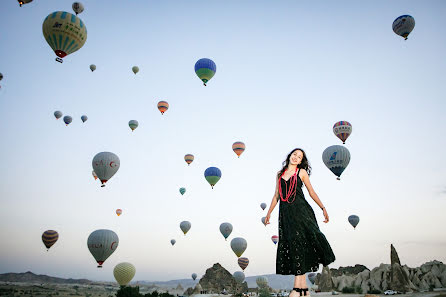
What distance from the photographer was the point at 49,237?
57.7 meters

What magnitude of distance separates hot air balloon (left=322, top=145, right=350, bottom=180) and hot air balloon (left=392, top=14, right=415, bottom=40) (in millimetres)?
19507

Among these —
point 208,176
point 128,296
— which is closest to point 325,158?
point 208,176

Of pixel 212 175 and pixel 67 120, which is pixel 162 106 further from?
pixel 67 120

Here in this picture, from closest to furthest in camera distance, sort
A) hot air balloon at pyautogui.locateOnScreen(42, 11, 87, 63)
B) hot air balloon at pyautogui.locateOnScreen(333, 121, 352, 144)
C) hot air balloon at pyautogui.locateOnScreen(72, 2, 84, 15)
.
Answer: hot air balloon at pyautogui.locateOnScreen(42, 11, 87, 63) → hot air balloon at pyautogui.locateOnScreen(333, 121, 352, 144) → hot air balloon at pyautogui.locateOnScreen(72, 2, 84, 15)

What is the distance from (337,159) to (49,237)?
164 ft

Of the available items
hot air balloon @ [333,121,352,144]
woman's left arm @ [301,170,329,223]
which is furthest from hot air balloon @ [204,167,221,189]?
woman's left arm @ [301,170,329,223]

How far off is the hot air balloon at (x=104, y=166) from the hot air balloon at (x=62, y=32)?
46.0ft

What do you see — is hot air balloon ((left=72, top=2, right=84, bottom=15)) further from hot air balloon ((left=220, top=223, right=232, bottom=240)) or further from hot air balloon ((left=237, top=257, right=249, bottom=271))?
hot air balloon ((left=237, top=257, right=249, bottom=271))

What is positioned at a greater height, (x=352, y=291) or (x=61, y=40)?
(x=61, y=40)

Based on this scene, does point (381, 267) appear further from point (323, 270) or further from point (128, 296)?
point (128, 296)

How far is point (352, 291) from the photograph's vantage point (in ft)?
221

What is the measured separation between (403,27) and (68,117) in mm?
60797

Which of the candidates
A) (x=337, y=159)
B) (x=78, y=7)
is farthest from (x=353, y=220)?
(x=78, y=7)

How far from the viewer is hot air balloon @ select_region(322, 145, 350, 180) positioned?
1629 inches
